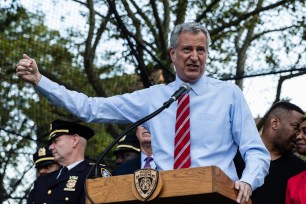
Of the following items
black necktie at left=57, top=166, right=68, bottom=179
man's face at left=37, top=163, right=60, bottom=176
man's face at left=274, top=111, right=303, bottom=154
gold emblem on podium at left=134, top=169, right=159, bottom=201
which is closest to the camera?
gold emblem on podium at left=134, top=169, right=159, bottom=201

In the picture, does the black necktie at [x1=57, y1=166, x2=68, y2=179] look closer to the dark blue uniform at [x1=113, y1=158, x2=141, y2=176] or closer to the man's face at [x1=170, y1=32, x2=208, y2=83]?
the dark blue uniform at [x1=113, y1=158, x2=141, y2=176]

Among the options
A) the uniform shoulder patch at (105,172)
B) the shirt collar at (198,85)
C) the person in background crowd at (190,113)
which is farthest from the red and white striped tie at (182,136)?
the uniform shoulder patch at (105,172)

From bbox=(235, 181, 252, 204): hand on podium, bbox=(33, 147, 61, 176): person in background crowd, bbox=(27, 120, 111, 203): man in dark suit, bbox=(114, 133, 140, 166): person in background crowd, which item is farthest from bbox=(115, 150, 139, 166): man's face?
bbox=(235, 181, 252, 204): hand on podium

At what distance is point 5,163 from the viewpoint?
55.2ft

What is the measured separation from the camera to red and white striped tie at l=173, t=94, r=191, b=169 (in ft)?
18.6

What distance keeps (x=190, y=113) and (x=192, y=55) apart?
393 millimetres

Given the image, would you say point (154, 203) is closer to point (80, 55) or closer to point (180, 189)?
point (180, 189)

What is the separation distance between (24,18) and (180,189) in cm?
1002

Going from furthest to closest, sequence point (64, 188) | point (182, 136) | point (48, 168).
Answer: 1. point (48, 168)
2. point (64, 188)
3. point (182, 136)

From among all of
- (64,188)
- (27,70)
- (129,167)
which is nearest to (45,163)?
(129,167)

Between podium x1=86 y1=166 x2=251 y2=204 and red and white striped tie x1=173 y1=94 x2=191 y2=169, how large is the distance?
20.0 inches

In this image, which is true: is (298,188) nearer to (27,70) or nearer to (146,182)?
(146,182)

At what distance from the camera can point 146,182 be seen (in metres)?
5.04

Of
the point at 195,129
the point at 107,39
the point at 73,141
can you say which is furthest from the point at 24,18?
the point at 195,129
